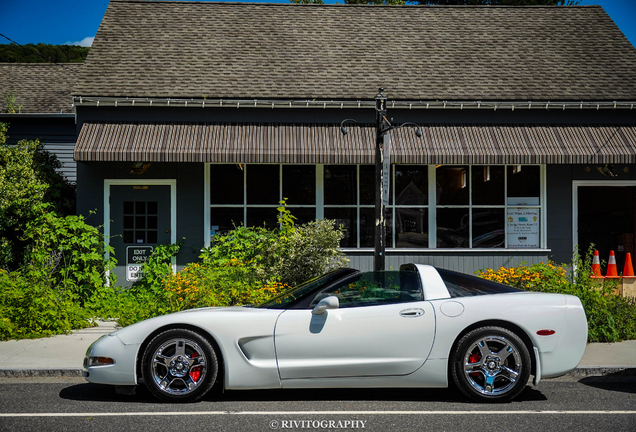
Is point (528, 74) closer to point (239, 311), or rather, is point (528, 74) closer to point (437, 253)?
point (437, 253)

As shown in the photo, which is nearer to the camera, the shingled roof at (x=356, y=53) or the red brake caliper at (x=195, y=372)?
the red brake caliper at (x=195, y=372)

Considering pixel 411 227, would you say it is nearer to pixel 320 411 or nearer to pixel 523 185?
pixel 523 185

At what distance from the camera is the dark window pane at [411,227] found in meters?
11.8

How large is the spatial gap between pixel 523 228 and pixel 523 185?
885 millimetres

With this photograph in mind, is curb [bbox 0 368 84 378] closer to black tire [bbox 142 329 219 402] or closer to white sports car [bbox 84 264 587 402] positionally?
white sports car [bbox 84 264 587 402]

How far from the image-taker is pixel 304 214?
11.8m

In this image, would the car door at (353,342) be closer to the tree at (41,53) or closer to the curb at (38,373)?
the curb at (38,373)

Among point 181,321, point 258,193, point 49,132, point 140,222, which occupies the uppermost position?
point 49,132

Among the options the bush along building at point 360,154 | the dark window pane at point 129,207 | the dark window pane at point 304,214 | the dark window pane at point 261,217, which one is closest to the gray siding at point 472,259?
the bush along building at point 360,154

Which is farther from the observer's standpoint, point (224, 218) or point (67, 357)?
point (224, 218)

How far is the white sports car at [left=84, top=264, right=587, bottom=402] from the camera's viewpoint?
519 cm

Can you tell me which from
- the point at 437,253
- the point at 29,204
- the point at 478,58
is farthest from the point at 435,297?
the point at 478,58

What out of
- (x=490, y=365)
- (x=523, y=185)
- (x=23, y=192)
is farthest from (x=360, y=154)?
(x=23, y=192)

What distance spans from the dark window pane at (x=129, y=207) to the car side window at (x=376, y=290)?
7.12 m
